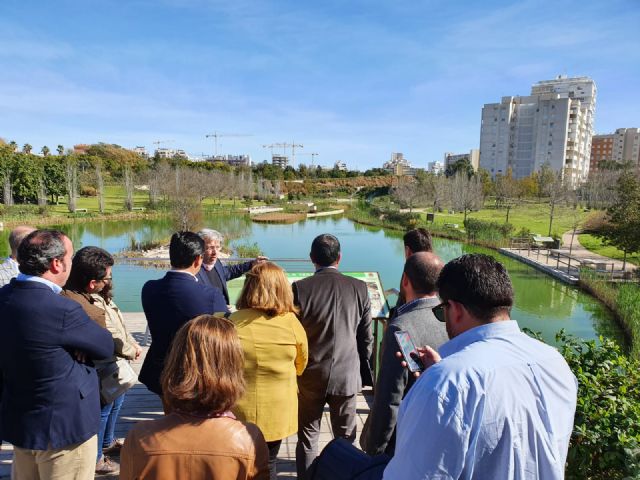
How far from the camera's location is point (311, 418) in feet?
8.48

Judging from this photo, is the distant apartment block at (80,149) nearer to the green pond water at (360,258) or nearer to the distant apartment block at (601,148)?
the green pond water at (360,258)

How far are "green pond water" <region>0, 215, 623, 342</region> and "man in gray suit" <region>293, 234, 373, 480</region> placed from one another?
117 inches

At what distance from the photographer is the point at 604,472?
2.09 metres

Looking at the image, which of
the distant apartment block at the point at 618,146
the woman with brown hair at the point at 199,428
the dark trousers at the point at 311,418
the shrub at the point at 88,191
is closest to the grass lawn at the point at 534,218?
the dark trousers at the point at 311,418

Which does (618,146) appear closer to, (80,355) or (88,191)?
(88,191)

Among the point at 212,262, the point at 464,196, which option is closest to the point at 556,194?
the point at 464,196

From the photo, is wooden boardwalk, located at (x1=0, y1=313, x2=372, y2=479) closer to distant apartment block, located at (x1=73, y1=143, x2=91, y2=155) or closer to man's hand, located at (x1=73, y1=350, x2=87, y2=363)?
man's hand, located at (x1=73, y1=350, x2=87, y2=363)

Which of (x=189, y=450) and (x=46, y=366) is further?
(x=46, y=366)

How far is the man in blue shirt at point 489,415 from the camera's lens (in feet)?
3.53

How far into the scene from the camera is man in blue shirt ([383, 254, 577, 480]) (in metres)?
1.08

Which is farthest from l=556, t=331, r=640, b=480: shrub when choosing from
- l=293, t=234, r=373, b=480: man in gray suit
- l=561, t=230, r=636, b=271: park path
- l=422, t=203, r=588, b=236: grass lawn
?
l=422, t=203, r=588, b=236: grass lawn

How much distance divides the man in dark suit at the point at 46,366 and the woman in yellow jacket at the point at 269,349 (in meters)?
0.62

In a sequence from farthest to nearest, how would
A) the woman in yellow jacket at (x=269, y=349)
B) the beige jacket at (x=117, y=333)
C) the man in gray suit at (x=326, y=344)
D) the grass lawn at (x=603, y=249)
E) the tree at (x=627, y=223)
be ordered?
1. the grass lawn at (x=603, y=249)
2. the tree at (x=627, y=223)
3. the man in gray suit at (x=326, y=344)
4. the beige jacket at (x=117, y=333)
5. the woman in yellow jacket at (x=269, y=349)

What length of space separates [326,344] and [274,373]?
0.55 meters
